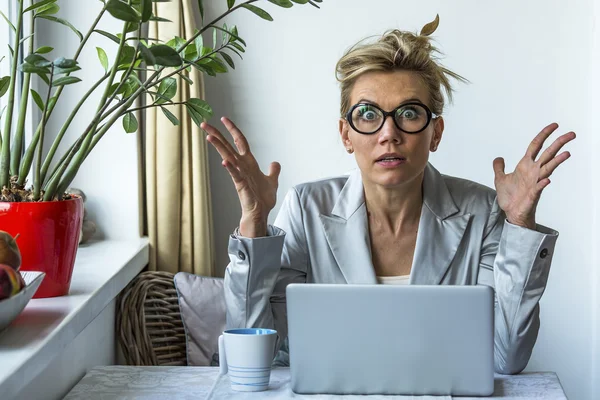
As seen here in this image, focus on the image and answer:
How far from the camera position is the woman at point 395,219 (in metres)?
1.70

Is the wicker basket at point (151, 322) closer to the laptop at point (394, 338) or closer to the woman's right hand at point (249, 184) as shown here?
the woman's right hand at point (249, 184)

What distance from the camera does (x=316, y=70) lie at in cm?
274

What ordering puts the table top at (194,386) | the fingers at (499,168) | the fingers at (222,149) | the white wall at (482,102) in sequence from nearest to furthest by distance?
the table top at (194,386) → the fingers at (222,149) → the fingers at (499,168) → the white wall at (482,102)

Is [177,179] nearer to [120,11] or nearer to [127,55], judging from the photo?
[127,55]

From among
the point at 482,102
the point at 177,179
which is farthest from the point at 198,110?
the point at 482,102

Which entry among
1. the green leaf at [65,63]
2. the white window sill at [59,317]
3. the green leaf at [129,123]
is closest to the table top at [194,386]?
the white window sill at [59,317]

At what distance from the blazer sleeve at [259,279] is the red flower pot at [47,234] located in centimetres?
33

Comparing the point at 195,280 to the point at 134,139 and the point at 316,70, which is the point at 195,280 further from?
the point at 316,70

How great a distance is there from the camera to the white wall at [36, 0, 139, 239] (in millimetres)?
2475

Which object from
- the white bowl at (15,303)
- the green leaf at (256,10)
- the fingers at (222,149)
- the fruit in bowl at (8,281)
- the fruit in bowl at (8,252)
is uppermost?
the green leaf at (256,10)

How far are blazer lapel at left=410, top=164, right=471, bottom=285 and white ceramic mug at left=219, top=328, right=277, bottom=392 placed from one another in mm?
548

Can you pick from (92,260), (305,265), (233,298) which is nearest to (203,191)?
(92,260)

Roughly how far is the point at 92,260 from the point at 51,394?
25.9 inches

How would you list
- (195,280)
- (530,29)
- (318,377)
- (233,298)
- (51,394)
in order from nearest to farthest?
1. (318,377)
2. (51,394)
3. (233,298)
4. (195,280)
5. (530,29)
